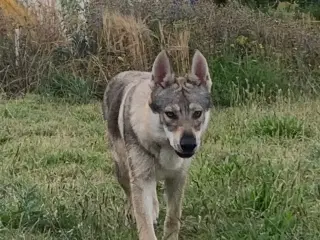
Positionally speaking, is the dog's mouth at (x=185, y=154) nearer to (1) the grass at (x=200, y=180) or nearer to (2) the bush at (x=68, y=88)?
(1) the grass at (x=200, y=180)

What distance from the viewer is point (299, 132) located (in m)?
7.89

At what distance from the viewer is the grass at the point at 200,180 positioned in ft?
15.7

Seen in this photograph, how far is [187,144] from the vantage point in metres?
4.48

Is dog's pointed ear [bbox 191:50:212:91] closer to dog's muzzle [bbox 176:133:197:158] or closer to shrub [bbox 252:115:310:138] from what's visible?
dog's muzzle [bbox 176:133:197:158]

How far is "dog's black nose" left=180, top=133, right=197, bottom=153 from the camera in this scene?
4477 mm

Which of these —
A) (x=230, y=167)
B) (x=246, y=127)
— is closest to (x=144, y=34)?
(x=246, y=127)

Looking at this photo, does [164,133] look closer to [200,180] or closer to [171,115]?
[171,115]

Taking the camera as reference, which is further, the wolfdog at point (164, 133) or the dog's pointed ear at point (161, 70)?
the dog's pointed ear at point (161, 70)

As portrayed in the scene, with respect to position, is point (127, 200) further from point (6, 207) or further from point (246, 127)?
point (246, 127)

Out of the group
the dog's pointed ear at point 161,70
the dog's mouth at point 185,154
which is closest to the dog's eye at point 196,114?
the dog's mouth at point 185,154

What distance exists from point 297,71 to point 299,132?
380 centimetres

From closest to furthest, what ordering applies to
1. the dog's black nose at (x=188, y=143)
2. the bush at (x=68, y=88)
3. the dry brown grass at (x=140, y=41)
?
the dog's black nose at (x=188, y=143), the bush at (x=68, y=88), the dry brown grass at (x=140, y=41)

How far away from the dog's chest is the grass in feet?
1.19

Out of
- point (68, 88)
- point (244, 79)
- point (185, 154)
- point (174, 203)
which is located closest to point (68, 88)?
point (68, 88)
